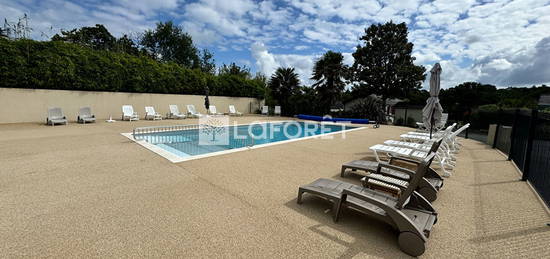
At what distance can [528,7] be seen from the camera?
700cm

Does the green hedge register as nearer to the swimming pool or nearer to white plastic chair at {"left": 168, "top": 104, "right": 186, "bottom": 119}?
white plastic chair at {"left": 168, "top": 104, "right": 186, "bottom": 119}

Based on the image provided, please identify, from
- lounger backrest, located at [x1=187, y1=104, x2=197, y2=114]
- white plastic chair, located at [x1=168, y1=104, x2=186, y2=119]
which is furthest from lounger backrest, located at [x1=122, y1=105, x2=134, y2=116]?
lounger backrest, located at [x1=187, y1=104, x2=197, y2=114]

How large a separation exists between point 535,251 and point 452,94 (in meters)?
33.1

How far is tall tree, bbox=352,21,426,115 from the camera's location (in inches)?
808

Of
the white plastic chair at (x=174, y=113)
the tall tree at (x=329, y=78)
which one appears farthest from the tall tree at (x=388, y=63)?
the white plastic chair at (x=174, y=113)

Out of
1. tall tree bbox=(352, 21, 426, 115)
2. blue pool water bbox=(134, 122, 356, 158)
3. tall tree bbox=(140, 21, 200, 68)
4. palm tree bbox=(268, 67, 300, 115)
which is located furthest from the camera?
tall tree bbox=(140, 21, 200, 68)

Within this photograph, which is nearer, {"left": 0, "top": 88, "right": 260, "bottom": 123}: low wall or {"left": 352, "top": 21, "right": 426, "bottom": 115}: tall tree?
{"left": 0, "top": 88, "right": 260, "bottom": 123}: low wall

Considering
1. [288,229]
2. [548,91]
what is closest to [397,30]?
[548,91]

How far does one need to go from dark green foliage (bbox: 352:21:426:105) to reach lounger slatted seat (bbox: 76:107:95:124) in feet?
70.6

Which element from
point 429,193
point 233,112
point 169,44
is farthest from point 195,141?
point 169,44

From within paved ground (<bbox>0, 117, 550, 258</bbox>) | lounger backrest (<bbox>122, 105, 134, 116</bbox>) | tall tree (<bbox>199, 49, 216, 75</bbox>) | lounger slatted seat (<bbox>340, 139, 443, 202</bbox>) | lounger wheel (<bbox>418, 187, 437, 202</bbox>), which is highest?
tall tree (<bbox>199, 49, 216, 75</bbox>)

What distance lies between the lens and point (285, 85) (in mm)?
21172

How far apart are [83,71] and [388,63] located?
23480 mm

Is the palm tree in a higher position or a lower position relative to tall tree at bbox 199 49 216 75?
lower
